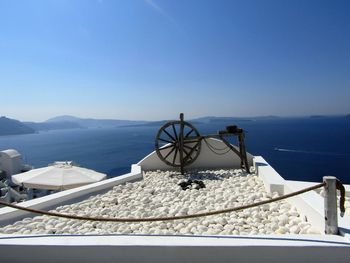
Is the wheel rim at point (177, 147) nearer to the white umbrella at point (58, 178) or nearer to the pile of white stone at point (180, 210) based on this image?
the pile of white stone at point (180, 210)

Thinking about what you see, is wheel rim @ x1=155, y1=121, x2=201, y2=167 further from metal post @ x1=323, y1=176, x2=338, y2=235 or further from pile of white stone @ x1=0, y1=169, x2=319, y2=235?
metal post @ x1=323, y1=176, x2=338, y2=235

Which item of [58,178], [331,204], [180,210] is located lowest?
[58,178]

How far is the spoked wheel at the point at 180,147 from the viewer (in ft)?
28.1

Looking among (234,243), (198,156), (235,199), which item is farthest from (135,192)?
(234,243)

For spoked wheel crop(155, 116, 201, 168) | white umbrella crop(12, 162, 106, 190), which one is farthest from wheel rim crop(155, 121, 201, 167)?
white umbrella crop(12, 162, 106, 190)

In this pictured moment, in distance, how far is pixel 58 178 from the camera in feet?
28.0

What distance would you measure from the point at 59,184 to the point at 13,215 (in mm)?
4127

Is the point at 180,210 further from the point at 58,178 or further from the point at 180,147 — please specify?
the point at 58,178

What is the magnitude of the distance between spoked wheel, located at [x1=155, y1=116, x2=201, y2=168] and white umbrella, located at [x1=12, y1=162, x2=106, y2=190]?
101 inches

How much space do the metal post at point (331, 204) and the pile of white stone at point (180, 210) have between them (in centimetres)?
58

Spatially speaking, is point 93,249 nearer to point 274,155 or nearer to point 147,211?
point 147,211

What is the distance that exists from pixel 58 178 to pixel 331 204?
8183 mm

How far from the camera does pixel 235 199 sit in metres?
5.32

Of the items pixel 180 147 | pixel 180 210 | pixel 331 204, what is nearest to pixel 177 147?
pixel 180 147
